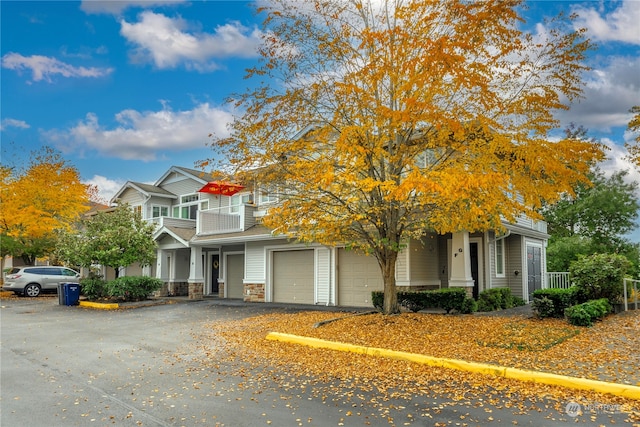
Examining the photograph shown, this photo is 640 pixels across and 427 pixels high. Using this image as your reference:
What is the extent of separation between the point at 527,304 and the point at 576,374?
11.7 metres

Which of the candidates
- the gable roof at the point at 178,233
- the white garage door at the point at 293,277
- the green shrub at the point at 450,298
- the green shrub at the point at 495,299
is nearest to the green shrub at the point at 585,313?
the green shrub at the point at 450,298

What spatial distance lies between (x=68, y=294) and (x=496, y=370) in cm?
1918

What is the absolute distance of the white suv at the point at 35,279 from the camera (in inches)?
976

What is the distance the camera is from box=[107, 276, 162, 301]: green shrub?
20.6 metres

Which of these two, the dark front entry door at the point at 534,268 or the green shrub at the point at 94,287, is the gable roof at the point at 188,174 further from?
the dark front entry door at the point at 534,268

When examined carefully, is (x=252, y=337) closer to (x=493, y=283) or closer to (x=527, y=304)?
(x=493, y=283)

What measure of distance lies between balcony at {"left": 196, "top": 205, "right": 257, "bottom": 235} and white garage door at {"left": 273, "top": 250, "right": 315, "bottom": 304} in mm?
2573

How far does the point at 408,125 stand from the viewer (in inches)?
412

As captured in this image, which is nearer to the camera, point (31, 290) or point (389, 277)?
point (389, 277)

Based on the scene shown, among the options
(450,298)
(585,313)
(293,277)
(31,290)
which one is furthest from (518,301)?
(31,290)

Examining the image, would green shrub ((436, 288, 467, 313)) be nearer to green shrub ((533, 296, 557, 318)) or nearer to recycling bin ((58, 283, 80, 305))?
green shrub ((533, 296, 557, 318))

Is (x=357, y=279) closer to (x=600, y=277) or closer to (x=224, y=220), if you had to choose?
(x=600, y=277)

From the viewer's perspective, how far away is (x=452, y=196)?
8297 mm

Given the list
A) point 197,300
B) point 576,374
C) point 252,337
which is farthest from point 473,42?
point 197,300
